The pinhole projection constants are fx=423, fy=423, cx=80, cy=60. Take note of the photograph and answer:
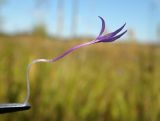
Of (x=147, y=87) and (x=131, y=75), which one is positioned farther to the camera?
(x=131, y=75)

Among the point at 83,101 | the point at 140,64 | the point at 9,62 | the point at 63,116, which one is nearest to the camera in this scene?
the point at 63,116

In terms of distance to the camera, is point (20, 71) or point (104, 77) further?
point (104, 77)

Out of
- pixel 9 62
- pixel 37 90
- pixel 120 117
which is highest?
pixel 9 62

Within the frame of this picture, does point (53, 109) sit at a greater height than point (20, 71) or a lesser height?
lesser

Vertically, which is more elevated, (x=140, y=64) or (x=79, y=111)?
(x=140, y=64)

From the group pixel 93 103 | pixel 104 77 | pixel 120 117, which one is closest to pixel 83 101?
pixel 93 103

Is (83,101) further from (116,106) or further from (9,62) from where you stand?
(9,62)

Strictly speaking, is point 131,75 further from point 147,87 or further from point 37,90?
point 37,90

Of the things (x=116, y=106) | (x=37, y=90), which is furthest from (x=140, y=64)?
(x=37, y=90)

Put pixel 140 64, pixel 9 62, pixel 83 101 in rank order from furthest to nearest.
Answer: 1. pixel 140 64
2. pixel 9 62
3. pixel 83 101
